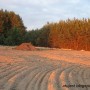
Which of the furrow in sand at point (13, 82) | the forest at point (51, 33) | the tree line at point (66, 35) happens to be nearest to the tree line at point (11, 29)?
the forest at point (51, 33)

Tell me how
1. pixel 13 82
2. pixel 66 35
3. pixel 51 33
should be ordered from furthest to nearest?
pixel 51 33, pixel 66 35, pixel 13 82

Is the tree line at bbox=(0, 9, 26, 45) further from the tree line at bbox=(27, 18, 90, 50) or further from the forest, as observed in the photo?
the tree line at bbox=(27, 18, 90, 50)

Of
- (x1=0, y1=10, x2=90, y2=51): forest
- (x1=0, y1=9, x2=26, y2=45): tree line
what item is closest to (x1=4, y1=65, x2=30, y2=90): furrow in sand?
(x1=0, y1=10, x2=90, y2=51): forest

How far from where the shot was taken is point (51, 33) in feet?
176

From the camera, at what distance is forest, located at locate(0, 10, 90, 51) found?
48.6 metres

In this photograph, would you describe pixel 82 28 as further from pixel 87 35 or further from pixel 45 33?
pixel 45 33

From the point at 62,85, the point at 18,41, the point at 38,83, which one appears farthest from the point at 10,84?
the point at 18,41

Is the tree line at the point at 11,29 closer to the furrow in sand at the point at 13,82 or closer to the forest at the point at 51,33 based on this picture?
the forest at the point at 51,33

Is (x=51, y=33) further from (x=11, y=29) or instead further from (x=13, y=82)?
(x=13, y=82)

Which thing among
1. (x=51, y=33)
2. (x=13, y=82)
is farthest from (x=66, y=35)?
(x=13, y=82)

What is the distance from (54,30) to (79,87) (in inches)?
1674

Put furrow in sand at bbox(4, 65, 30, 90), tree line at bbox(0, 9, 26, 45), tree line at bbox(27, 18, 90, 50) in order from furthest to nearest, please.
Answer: tree line at bbox(0, 9, 26, 45) < tree line at bbox(27, 18, 90, 50) < furrow in sand at bbox(4, 65, 30, 90)

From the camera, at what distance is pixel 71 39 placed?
49781 millimetres

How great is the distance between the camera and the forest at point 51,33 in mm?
48594
